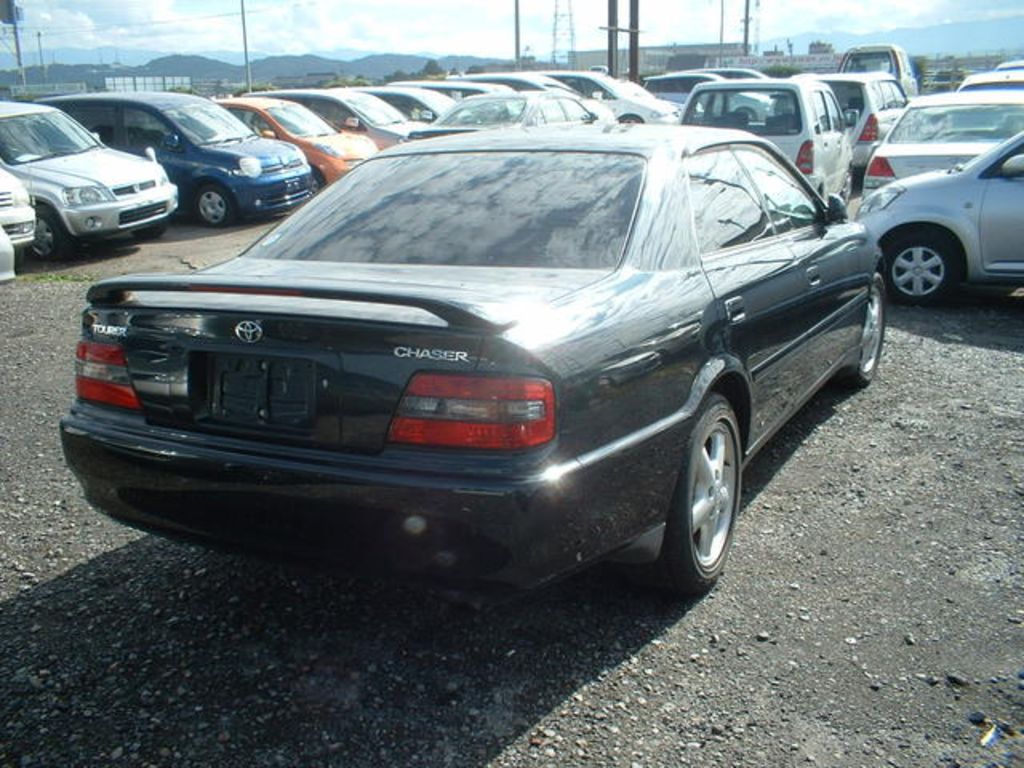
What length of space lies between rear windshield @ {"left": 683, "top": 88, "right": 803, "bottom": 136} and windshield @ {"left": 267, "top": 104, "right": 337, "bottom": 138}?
5966 mm

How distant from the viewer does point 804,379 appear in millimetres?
4664

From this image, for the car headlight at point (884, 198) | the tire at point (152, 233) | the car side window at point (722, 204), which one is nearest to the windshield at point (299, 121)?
the tire at point (152, 233)

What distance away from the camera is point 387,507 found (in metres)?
2.73

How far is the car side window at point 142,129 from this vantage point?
44.9 feet

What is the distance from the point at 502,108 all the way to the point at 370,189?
11206 mm

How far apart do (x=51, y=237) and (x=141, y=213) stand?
1.01 metres

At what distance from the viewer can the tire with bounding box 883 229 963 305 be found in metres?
8.20

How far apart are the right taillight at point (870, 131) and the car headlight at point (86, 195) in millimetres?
11528

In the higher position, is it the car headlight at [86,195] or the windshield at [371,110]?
the windshield at [371,110]

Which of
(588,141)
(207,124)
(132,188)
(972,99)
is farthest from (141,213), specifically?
(972,99)

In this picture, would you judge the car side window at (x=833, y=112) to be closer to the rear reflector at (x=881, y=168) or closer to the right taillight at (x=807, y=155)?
the right taillight at (x=807, y=155)

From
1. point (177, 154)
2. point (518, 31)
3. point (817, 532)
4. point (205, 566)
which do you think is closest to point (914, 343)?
point (817, 532)

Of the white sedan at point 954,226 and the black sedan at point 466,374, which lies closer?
the black sedan at point 466,374

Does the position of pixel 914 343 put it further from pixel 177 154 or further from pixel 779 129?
pixel 177 154
